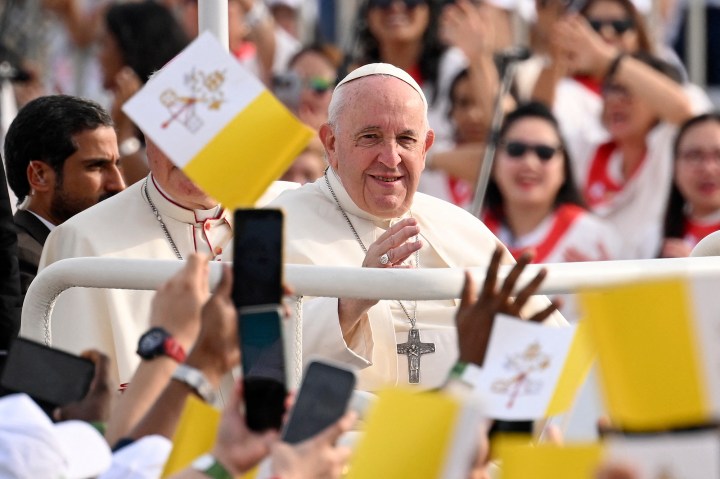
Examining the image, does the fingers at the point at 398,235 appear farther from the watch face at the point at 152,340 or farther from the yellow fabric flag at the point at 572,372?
the watch face at the point at 152,340

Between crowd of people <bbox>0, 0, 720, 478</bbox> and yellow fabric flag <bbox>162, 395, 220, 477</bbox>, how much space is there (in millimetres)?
43

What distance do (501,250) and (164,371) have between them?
2.22 feet

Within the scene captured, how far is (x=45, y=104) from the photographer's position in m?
5.80

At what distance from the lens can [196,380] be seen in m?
2.97

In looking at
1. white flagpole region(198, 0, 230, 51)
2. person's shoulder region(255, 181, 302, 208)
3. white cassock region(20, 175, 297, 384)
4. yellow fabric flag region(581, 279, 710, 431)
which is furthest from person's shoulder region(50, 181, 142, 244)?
yellow fabric flag region(581, 279, 710, 431)

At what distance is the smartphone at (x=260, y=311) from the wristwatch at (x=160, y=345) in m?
0.16

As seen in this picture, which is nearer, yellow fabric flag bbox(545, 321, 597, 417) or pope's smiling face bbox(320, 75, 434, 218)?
yellow fabric flag bbox(545, 321, 597, 417)

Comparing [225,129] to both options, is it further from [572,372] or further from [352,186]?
[352,186]

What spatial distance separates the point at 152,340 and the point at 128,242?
2394mm

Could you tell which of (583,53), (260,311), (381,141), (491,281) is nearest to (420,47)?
(583,53)

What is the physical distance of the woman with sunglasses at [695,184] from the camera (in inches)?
301

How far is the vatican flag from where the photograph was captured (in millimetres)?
3143

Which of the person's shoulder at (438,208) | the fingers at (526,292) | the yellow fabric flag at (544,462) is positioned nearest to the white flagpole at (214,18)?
the person's shoulder at (438,208)

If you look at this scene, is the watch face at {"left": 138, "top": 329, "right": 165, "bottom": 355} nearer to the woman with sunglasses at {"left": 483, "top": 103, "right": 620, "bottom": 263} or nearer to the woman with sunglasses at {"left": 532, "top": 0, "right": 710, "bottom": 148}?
the woman with sunglasses at {"left": 483, "top": 103, "right": 620, "bottom": 263}
